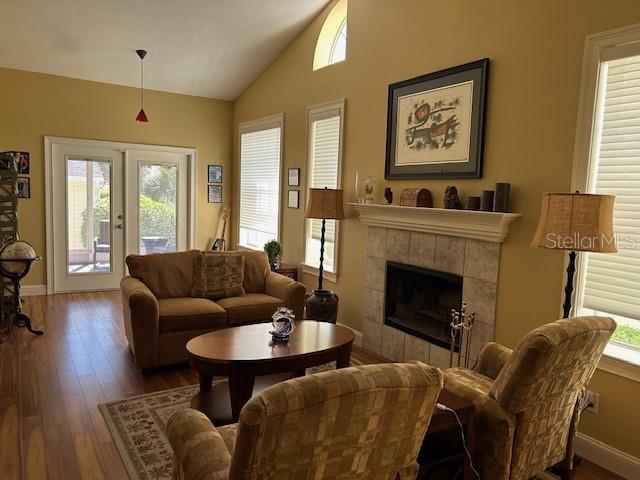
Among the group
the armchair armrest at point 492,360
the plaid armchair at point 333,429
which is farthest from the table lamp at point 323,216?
the plaid armchair at point 333,429

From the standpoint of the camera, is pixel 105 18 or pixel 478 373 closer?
pixel 478 373

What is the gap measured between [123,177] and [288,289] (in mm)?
3533

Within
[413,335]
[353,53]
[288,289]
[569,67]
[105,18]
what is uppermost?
[105,18]

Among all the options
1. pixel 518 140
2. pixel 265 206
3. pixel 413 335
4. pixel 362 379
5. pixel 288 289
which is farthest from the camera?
pixel 265 206

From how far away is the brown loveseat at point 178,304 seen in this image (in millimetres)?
3686

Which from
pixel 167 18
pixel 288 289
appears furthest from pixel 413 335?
pixel 167 18

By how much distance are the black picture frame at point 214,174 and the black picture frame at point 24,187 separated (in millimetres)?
2327

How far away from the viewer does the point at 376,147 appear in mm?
4406

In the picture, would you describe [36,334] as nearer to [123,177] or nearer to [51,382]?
[51,382]

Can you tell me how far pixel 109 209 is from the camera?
6.55 metres

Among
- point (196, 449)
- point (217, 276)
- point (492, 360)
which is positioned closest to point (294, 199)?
point (217, 276)

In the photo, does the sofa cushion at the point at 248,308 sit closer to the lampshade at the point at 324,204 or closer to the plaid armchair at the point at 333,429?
the lampshade at the point at 324,204

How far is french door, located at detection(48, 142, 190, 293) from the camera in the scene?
246 inches

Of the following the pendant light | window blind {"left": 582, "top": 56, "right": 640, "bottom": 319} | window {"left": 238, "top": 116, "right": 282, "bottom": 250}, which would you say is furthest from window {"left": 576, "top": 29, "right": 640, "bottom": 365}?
the pendant light
